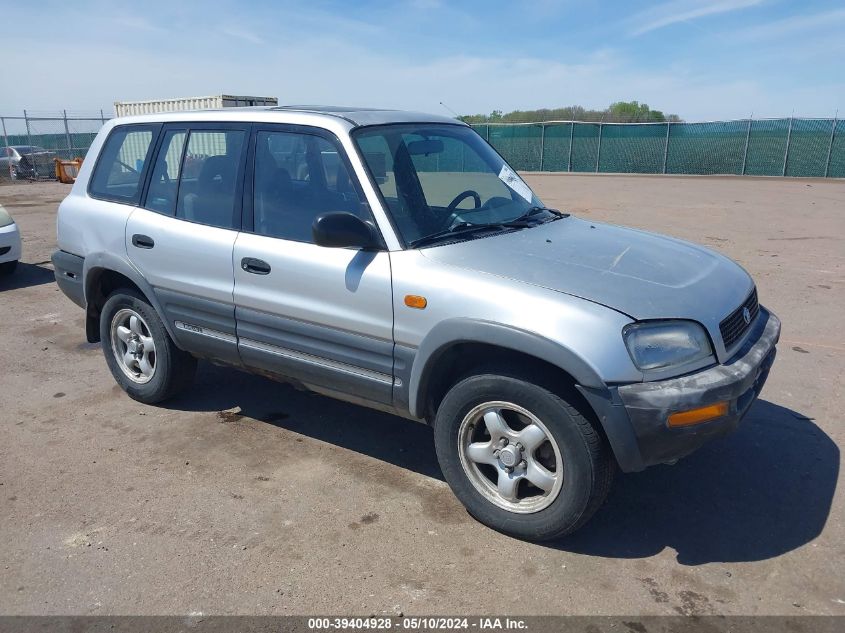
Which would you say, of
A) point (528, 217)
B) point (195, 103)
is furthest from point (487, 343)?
point (195, 103)

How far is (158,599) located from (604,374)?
206 cm

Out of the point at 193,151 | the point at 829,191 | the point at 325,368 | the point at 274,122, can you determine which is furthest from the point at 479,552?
the point at 829,191

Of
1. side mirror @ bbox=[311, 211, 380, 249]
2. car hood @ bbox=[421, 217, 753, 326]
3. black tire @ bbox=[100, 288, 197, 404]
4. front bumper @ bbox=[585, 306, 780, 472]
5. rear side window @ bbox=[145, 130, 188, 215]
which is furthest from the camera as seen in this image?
black tire @ bbox=[100, 288, 197, 404]

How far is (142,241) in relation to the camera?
439 centimetres

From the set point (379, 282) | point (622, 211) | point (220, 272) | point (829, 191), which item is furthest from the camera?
point (829, 191)

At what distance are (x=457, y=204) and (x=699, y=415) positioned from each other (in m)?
1.75

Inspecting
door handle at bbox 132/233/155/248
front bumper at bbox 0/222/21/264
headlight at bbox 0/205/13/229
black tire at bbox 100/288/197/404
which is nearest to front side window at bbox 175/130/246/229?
door handle at bbox 132/233/155/248

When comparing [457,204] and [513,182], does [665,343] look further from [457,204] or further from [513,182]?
[513,182]

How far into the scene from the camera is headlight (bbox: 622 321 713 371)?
9.43ft

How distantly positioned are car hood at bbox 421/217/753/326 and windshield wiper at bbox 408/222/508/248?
3.5 inches

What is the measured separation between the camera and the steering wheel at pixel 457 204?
12.3 ft

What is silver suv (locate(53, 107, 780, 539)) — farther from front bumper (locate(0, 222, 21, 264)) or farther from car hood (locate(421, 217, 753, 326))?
front bumper (locate(0, 222, 21, 264))

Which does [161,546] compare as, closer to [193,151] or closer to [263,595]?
[263,595]

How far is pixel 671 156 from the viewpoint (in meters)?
30.0
